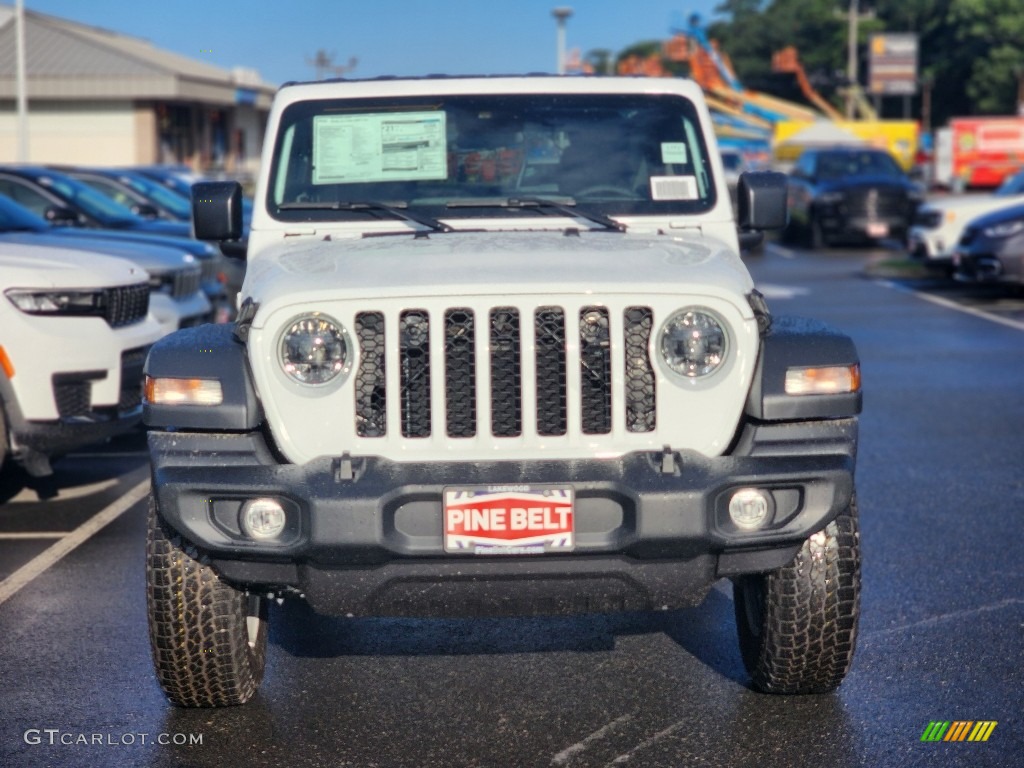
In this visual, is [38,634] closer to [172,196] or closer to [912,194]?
[172,196]

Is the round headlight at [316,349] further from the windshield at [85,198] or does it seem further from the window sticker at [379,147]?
the windshield at [85,198]

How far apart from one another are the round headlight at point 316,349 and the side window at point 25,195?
10.0m

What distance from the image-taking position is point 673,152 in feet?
19.6

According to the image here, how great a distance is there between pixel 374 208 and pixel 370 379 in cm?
131

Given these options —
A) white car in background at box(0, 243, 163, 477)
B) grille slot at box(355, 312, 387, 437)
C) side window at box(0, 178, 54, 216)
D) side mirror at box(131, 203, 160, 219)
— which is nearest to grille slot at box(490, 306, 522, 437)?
grille slot at box(355, 312, 387, 437)

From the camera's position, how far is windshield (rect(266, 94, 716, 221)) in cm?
578

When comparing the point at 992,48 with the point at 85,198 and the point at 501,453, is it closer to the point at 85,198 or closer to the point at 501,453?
the point at 85,198

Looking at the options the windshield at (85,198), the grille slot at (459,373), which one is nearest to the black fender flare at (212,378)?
the grille slot at (459,373)

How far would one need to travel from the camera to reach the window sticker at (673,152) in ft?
19.5

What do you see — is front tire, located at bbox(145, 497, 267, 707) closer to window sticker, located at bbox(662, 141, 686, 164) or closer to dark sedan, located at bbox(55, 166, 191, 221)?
window sticker, located at bbox(662, 141, 686, 164)

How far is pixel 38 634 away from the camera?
5.81m

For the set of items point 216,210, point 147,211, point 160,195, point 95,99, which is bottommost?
point 147,211

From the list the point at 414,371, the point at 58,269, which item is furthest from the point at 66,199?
the point at 414,371

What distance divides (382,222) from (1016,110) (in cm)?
7511
